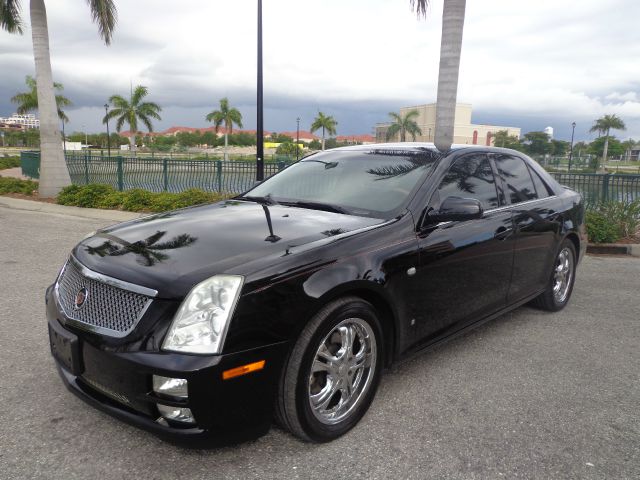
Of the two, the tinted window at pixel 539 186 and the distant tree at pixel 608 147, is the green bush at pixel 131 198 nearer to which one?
the tinted window at pixel 539 186

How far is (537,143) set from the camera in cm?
8162

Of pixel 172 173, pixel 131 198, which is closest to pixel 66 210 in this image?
pixel 131 198

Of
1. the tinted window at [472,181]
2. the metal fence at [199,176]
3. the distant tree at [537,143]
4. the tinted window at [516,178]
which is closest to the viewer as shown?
the tinted window at [472,181]

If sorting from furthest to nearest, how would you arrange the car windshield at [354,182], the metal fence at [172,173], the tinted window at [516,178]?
the metal fence at [172,173] → the tinted window at [516,178] → the car windshield at [354,182]

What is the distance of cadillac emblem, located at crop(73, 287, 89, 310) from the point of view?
2687 mm

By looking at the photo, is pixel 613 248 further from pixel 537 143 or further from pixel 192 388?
pixel 537 143

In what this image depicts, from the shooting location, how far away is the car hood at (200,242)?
2.49 m

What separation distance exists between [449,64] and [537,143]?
261ft

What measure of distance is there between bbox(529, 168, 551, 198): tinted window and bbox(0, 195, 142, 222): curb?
326 inches

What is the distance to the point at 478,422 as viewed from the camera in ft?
9.99

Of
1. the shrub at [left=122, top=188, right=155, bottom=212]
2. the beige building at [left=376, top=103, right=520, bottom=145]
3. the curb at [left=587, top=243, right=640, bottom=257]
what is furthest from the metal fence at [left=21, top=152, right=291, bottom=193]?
the beige building at [left=376, top=103, right=520, bottom=145]

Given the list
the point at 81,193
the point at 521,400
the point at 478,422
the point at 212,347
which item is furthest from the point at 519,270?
the point at 81,193

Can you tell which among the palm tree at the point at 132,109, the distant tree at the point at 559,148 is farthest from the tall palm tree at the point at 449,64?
the distant tree at the point at 559,148

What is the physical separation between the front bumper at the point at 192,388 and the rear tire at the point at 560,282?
3.44m
